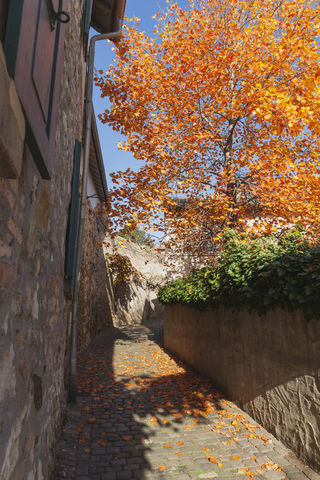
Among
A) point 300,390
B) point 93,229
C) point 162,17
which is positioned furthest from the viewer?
point 93,229

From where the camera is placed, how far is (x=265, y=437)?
3.85m

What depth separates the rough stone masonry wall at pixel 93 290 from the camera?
8.84 meters

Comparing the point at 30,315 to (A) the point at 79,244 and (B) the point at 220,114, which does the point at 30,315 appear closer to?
(A) the point at 79,244

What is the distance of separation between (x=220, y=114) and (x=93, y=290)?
270 inches

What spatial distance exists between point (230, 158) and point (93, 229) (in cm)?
544

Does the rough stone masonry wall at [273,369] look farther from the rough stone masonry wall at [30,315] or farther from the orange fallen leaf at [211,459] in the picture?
the rough stone masonry wall at [30,315]

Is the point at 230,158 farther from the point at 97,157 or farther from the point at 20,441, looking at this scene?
the point at 20,441

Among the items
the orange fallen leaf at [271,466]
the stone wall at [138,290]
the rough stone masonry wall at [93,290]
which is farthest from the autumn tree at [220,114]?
the stone wall at [138,290]

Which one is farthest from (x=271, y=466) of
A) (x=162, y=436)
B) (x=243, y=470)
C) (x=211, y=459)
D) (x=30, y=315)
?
(x=30, y=315)

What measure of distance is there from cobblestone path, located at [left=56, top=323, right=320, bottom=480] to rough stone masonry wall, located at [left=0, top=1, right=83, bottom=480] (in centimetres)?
62

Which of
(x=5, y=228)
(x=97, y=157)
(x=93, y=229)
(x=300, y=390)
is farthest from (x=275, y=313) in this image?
(x=93, y=229)

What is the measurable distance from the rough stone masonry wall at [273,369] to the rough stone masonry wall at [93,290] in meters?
3.96

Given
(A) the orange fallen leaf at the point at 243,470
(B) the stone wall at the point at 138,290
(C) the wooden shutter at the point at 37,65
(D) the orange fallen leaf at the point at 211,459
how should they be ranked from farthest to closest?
1. (B) the stone wall at the point at 138,290
2. (D) the orange fallen leaf at the point at 211,459
3. (A) the orange fallen leaf at the point at 243,470
4. (C) the wooden shutter at the point at 37,65

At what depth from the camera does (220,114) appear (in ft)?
25.2
